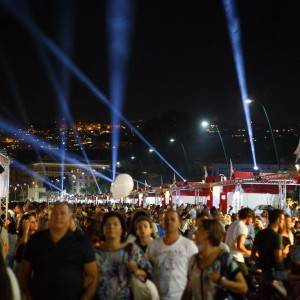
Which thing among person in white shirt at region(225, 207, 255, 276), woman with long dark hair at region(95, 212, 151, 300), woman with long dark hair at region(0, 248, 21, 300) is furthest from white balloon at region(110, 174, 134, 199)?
woman with long dark hair at region(0, 248, 21, 300)

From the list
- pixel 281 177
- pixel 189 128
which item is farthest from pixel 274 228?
pixel 189 128

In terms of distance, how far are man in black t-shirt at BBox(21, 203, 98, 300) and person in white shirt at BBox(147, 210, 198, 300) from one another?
2.96ft

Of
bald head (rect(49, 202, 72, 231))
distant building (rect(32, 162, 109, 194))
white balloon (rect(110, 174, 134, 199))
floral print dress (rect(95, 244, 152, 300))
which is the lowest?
floral print dress (rect(95, 244, 152, 300))

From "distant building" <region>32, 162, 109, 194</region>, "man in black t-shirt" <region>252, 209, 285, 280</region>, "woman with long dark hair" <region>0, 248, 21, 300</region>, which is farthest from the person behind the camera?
"distant building" <region>32, 162, 109, 194</region>

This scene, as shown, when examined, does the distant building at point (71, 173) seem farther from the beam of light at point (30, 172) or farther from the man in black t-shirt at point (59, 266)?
the man in black t-shirt at point (59, 266)

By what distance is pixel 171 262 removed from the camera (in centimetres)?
575

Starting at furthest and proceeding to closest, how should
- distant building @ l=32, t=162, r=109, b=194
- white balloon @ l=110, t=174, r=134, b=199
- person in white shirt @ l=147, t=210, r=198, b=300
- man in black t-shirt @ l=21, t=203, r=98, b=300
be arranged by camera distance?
distant building @ l=32, t=162, r=109, b=194, white balloon @ l=110, t=174, r=134, b=199, person in white shirt @ l=147, t=210, r=198, b=300, man in black t-shirt @ l=21, t=203, r=98, b=300

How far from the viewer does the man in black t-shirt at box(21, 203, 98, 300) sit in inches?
196

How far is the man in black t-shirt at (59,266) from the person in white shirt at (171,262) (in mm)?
902

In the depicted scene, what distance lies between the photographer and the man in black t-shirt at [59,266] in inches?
196

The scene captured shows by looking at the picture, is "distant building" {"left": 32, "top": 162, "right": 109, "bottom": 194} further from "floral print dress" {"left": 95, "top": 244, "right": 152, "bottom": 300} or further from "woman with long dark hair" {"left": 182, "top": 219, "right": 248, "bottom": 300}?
"woman with long dark hair" {"left": 182, "top": 219, "right": 248, "bottom": 300}

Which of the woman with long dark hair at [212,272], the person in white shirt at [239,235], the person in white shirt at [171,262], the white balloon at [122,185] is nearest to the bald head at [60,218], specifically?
the person in white shirt at [171,262]

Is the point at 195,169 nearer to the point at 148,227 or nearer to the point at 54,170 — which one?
the point at 148,227

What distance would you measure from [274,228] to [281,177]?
448 inches
